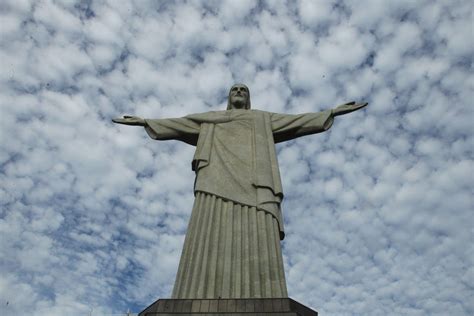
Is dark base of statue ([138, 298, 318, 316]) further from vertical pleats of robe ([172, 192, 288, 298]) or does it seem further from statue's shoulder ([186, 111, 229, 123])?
statue's shoulder ([186, 111, 229, 123])

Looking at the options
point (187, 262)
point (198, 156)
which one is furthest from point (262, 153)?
point (187, 262)

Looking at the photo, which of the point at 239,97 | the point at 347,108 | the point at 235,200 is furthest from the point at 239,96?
the point at 235,200

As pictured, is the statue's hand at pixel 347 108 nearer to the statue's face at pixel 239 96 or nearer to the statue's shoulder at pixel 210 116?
the statue's face at pixel 239 96

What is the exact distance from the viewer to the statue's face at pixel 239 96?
12117mm

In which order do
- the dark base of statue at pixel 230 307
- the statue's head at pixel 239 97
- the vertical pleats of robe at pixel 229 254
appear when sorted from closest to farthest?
the dark base of statue at pixel 230 307 < the vertical pleats of robe at pixel 229 254 < the statue's head at pixel 239 97

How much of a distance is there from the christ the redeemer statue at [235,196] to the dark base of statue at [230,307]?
0.83m

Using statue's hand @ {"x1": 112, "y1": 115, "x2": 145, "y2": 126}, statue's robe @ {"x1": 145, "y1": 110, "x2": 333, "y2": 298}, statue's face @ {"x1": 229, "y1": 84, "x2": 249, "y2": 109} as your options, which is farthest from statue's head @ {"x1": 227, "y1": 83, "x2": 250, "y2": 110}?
statue's hand @ {"x1": 112, "y1": 115, "x2": 145, "y2": 126}

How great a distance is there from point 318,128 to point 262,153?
73.4 inches

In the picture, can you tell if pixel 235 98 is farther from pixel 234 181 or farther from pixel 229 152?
pixel 234 181

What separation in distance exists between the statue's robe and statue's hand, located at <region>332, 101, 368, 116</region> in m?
0.22

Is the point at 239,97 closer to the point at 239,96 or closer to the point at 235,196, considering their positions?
the point at 239,96

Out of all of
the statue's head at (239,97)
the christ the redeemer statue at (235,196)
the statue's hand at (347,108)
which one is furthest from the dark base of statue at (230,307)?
the statue's head at (239,97)

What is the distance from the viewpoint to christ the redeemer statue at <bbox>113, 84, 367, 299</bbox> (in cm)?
798

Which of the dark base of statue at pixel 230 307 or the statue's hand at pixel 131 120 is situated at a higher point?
the statue's hand at pixel 131 120
